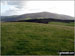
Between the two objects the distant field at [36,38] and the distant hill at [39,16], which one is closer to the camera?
the distant field at [36,38]

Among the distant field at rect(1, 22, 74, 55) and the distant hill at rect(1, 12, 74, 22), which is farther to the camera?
the distant hill at rect(1, 12, 74, 22)

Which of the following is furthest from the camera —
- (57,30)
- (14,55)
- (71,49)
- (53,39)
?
(57,30)

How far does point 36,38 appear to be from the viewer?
6.27 m

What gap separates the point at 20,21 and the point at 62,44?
3057mm

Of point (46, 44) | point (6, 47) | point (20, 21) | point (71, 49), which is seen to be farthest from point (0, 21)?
point (71, 49)

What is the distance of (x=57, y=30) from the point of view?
6828 mm

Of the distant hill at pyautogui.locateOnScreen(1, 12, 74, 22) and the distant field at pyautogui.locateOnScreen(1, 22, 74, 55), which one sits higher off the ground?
the distant hill at pyautogui.locateOnScreen(1, 12, 74, 22)

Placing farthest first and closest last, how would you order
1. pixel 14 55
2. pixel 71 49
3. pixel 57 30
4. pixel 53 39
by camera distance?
pixel 57 30
pixel 53 39
pixel 71 49
pixel 14 55

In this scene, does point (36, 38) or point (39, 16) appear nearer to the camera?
point (36, 38)

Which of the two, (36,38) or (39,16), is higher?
(39,16)

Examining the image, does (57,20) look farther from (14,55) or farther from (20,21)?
(14,55)

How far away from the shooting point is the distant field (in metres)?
5.77

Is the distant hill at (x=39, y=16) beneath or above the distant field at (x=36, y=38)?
above

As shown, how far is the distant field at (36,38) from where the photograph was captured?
5770mm
